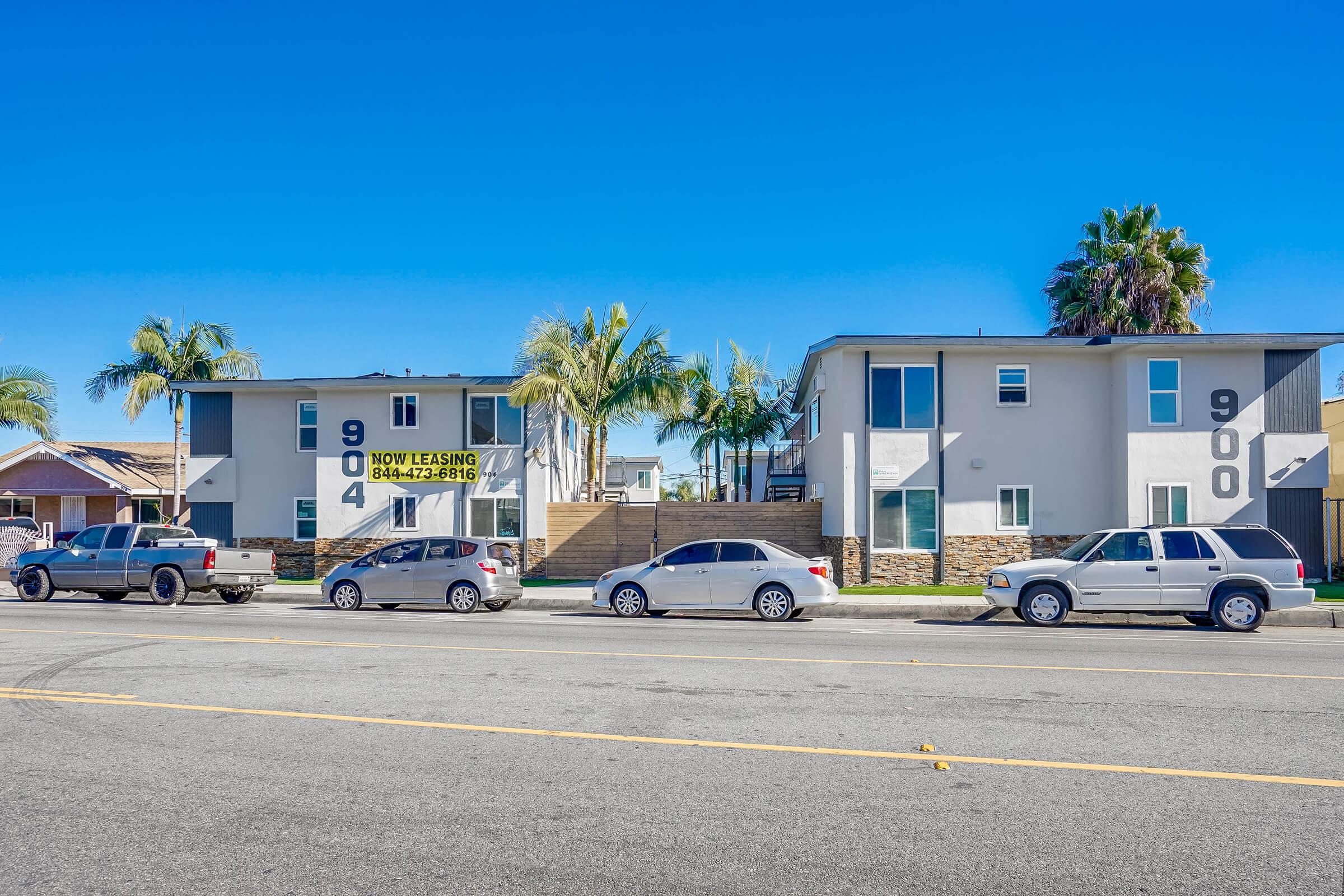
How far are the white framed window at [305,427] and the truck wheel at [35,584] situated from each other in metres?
7.80

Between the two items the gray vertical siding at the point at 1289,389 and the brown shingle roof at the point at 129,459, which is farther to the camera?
the brown shingle roof at the point at 129,459

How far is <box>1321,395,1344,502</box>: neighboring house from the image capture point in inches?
1128

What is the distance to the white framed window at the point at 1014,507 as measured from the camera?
23.5m

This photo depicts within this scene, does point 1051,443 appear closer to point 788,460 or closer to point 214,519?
point 788,460

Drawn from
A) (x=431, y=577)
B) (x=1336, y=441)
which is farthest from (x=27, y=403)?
(x=1336, y=441)

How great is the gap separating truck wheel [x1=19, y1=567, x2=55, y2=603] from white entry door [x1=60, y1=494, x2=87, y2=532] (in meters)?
17.4

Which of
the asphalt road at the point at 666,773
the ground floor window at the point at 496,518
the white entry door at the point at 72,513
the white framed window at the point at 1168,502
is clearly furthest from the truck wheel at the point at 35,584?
the white framed window at the point at 1168,502

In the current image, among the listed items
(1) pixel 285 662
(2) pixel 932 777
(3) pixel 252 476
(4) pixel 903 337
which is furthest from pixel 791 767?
(3) pixel 252 476

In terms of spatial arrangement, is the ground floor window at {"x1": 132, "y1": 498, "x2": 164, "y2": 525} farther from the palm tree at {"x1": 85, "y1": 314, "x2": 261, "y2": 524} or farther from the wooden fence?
the wooden fence

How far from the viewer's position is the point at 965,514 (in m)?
23.4

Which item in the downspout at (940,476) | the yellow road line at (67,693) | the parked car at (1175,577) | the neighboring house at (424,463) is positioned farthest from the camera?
the neighboring house at (424,463)

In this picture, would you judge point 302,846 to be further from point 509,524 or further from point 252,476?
point 252,476

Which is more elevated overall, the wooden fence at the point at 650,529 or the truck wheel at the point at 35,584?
the wooden fence at the point at 650,529

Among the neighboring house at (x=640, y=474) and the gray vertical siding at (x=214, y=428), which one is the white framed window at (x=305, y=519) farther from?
the neighboring house at (x=640, y=474)
